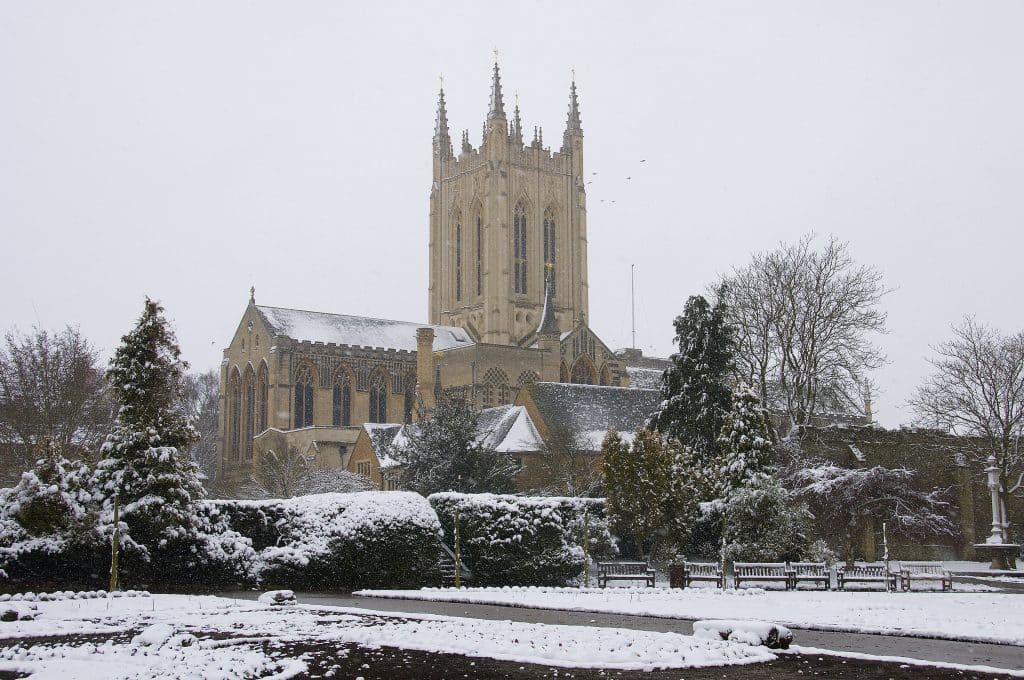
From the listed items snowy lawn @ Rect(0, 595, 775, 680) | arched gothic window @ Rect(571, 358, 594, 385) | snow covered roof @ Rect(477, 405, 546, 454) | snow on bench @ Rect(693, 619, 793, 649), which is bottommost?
snowy lawn @ Rect(0, 595, 775, 680)

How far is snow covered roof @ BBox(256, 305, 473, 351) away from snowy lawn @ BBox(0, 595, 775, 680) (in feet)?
186

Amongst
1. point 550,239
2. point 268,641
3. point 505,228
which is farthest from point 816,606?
point 550,239

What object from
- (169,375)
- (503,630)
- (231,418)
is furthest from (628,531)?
(231,418)

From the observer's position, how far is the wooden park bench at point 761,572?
25625mm

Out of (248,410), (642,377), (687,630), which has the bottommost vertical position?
(687,630)

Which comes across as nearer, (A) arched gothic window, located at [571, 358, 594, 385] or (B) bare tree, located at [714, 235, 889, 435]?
(B) bare tree, located at [714, 235, 889, 435]

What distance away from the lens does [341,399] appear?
73562 millimetres

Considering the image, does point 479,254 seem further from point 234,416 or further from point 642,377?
point 234,416

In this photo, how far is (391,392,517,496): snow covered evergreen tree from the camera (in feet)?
120

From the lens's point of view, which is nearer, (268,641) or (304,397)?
(268,641)

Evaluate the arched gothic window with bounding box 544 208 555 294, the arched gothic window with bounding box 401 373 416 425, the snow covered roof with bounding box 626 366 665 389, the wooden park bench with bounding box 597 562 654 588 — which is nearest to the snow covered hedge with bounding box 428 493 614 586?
the wooden park bench with bounding box 597 562 654 588

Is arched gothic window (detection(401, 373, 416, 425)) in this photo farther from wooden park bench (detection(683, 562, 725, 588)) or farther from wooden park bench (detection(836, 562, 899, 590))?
wooden park bench (detection(836, 562, 899, 590))

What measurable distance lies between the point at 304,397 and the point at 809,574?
49869 millimetres

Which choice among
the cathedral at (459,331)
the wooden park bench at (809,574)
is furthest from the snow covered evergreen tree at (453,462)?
the cathedral at (459,331)
